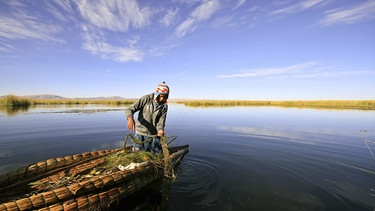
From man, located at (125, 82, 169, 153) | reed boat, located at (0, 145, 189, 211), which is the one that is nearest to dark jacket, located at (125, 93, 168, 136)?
man, located at (125, 82, 169, 153)

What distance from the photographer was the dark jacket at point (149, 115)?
20.0 feet

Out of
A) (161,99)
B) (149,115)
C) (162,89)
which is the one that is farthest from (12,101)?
(162,89)

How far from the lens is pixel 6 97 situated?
3114cm

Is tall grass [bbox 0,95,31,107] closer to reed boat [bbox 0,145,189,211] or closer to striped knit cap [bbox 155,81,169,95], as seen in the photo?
reed boat [bbox 0,145,189,211]

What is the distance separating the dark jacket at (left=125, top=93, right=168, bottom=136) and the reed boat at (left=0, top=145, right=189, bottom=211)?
959mm

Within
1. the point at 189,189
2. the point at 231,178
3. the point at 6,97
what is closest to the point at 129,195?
the point at 189,189

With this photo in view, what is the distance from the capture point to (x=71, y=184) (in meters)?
3.48

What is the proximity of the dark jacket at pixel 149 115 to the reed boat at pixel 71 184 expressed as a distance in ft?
3.15

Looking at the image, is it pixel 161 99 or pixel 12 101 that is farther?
pixel 12 101

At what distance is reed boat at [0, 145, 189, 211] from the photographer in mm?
3105

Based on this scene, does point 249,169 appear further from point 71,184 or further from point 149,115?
point 71,184

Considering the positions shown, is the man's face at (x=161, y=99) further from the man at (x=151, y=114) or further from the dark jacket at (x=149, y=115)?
the dark jacket at (x=149, y=115)

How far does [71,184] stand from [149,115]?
2.97 metres

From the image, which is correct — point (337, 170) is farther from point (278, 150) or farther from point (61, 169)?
point (61, 169)
